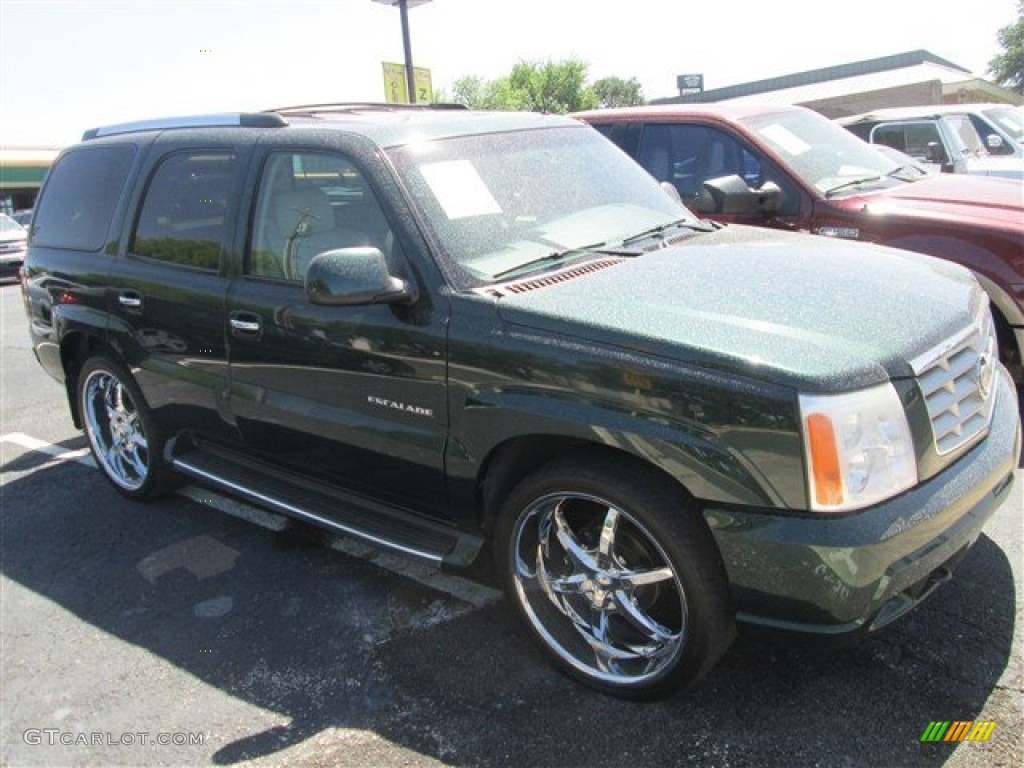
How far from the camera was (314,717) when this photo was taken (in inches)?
110

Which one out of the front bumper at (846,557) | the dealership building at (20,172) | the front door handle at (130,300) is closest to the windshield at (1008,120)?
the front bumper at (846,557)

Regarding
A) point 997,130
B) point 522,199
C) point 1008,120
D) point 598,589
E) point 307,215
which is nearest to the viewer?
point 598,589

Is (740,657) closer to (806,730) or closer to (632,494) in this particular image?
(806,730)

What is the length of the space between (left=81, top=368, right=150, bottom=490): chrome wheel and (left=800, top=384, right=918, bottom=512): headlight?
11.9 ft

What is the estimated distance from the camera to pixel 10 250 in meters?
18.8

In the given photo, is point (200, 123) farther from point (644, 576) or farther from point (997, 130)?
point (997, 130)

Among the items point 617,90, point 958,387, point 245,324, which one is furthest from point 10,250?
point 617,90

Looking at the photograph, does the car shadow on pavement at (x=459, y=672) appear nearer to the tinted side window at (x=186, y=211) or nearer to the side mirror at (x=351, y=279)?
the side mirror at (x=351, y=279)

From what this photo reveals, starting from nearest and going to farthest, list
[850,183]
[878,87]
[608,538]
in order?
[608,538]
[850,183]
[878,87]

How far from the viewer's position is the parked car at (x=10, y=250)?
1870cm

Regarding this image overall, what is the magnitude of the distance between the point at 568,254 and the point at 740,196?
2.45 m

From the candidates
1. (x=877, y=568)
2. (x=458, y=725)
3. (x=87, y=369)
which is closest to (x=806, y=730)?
(x=877, y=568)

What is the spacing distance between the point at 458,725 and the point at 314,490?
1285 millimetres

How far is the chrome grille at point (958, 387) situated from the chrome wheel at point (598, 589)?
91 cm
